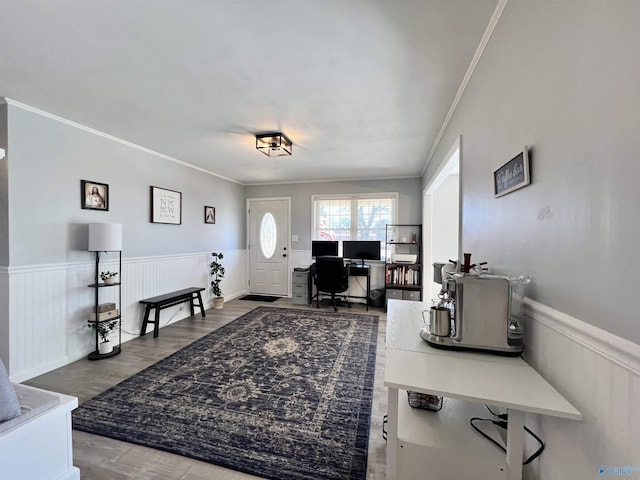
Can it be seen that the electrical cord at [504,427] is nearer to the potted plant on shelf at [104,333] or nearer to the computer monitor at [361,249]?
the potted plant on shelf at [104,333]

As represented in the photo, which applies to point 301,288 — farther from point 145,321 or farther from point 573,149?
point 573,149

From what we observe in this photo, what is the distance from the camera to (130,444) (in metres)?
1.63

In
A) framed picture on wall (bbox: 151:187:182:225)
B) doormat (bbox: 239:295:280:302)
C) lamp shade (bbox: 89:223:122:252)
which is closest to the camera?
lamp shade (bbox: 89:223:122:252)

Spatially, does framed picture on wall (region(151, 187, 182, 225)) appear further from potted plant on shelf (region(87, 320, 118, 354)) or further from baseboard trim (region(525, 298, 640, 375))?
baseboard trim (region(525, 298, 640, 375))

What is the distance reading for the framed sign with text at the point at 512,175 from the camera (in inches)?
42.3

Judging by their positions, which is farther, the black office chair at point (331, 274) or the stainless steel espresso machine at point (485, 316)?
the black office chair at point (331, 274)

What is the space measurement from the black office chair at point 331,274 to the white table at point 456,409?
3192 millimetres

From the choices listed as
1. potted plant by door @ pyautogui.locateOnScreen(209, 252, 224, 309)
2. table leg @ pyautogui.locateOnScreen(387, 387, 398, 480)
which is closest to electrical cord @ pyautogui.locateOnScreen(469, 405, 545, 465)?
table leg @ pyautogui.locateOnScreen(387, 387, 398, 480)

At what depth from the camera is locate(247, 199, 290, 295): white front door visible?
568 centimetres

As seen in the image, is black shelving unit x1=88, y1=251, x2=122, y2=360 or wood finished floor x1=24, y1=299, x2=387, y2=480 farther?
black shelving unit x1=88, y1=251, x2=122, y2=360

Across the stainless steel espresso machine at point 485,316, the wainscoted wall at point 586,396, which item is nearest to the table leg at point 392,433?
the stainless steel espresso machine at point 485,316

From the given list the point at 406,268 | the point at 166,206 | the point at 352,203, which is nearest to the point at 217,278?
the point at 166,206

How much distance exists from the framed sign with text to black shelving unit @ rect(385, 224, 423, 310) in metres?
3.33

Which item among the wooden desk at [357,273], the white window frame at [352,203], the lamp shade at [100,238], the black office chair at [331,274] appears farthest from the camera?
the white window frame at [352,203]
